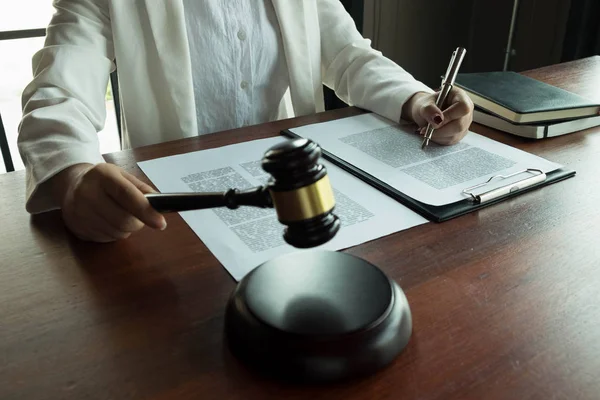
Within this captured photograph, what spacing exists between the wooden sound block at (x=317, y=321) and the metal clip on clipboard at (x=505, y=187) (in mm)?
260

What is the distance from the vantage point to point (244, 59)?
1.10 metres

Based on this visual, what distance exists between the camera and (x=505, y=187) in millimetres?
721

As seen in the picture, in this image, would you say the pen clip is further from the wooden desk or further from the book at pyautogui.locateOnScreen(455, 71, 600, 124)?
the wooden desk

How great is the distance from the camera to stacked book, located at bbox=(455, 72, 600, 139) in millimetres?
928

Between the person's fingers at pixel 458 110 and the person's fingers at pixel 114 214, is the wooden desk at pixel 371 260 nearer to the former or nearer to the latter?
the person's fingers at pixel 114 214

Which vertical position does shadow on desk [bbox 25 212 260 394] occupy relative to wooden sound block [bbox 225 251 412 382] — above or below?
below

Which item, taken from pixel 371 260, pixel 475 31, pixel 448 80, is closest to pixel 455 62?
pixel 448 80

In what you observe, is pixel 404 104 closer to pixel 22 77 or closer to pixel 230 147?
pixel 230 147

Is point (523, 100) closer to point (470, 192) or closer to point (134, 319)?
point (470, 192)

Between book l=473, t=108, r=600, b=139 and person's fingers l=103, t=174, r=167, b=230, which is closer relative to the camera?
person's fingers l=103, t=174, r=167, b=230

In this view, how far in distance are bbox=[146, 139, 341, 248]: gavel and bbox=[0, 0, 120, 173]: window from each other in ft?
5.14

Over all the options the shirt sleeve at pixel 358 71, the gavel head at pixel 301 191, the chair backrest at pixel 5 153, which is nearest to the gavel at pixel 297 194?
the gavel head at pixel 301 191

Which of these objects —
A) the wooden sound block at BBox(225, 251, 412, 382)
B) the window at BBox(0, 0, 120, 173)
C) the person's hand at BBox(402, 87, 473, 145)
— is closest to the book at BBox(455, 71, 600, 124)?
the person's hand at BBox(402, 87, 473, 145)

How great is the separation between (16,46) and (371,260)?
1.89 metres
